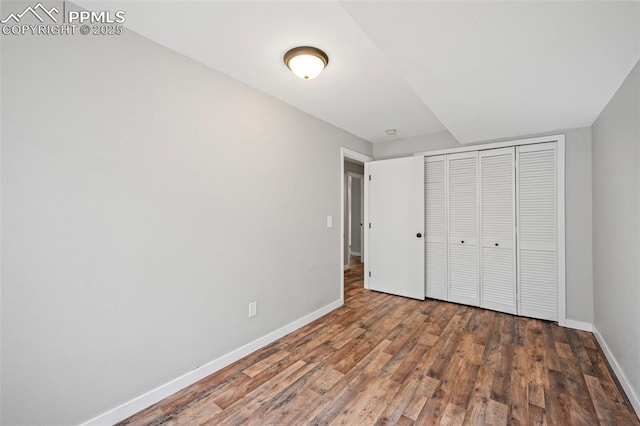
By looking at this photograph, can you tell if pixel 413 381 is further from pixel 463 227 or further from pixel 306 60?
pixel 306 60

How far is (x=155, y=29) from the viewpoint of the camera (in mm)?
1701

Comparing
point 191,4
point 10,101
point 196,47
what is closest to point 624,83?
point 191,4

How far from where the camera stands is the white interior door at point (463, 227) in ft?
11.7

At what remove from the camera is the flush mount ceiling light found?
1860mm

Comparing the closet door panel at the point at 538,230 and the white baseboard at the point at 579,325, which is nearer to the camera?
the white baseboard at the point at 579,325

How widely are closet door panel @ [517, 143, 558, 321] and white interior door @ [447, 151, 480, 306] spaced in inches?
18.5

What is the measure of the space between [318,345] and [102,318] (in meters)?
1.72

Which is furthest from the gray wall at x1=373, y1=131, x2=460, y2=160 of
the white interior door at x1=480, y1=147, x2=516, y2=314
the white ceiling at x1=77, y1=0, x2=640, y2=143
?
the white ceiling at x1=77, y1=0, x2=640, y2=143

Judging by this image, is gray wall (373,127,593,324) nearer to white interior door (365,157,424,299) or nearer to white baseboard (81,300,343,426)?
white interior door (365,157,424,299)

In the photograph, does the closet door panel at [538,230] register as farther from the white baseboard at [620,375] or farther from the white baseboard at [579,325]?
the white baseboard at [620,375]

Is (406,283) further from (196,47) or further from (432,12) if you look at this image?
(196,47)

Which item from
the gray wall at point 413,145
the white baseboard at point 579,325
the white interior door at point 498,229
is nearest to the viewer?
the white baseboard at point 579,325

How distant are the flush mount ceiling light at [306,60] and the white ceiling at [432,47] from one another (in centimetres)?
4

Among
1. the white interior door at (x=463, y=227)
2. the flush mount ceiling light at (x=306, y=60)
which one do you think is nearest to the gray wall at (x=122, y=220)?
the flush mount ceiling light at (x=306, y=60)
